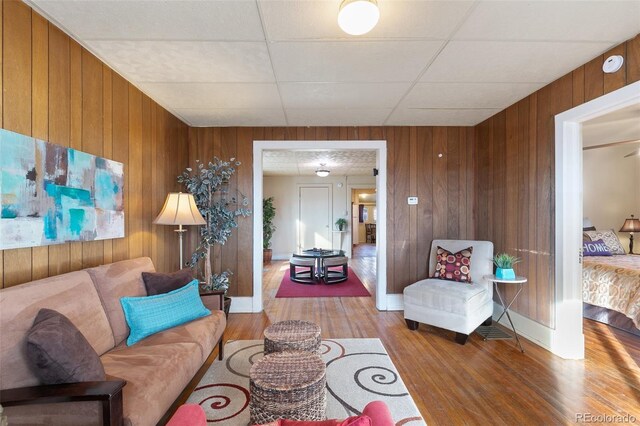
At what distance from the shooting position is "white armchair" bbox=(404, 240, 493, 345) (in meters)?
2.88

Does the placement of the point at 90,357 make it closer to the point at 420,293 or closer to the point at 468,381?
the point at 468,381

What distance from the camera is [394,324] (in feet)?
11.3

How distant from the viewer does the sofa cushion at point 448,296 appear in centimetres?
288

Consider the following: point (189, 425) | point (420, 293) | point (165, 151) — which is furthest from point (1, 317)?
point (420, 293)

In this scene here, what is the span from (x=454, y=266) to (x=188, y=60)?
10.9 ft

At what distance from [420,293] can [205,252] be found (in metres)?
2.64

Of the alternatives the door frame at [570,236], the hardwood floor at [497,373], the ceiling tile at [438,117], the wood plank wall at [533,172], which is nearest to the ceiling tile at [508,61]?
the wood plank wall at [533,172]

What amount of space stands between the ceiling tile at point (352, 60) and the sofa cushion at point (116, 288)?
197 centimetres

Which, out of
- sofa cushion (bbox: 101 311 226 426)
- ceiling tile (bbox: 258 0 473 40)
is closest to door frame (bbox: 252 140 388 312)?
sofa cushion (bbox: 101 311 226 426)

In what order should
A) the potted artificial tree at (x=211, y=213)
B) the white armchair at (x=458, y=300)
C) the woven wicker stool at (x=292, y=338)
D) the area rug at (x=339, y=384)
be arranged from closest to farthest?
the area rug at (x=339, y=384) < the woven wicker stool at (x=292, y=338) < the white armchair at (x=458, y=300) < the potted artificial tree at (x=211, y=213)

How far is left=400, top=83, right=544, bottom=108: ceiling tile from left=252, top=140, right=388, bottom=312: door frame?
2.92 feet

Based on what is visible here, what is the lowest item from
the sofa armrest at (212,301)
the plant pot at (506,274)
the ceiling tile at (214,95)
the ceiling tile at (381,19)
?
the sofa armrest at (212,301)

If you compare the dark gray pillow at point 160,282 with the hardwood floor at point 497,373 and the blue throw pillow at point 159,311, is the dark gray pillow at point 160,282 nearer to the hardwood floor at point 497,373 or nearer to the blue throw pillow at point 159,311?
the blue throw pillow at point 159,311

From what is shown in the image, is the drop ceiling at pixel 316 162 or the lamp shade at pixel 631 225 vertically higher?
the drop ceiling at pixel 316 162
